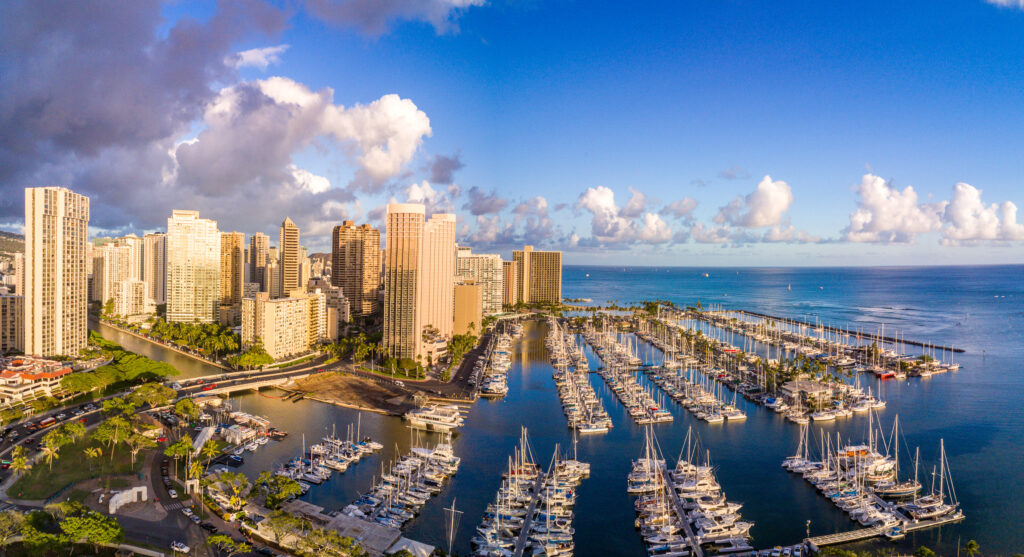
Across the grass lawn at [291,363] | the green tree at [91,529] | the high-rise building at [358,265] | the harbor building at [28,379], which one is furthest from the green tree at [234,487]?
the high-rise building at [358,265]

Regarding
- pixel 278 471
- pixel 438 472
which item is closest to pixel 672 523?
pixel 438 472

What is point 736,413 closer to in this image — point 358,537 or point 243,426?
point 358,537

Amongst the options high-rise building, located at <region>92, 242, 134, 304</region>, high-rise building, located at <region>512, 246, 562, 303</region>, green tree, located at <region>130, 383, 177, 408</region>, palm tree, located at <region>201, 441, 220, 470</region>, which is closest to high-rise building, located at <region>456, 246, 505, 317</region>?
high-rise building, located at <region>512, 246, 562, 303</region>

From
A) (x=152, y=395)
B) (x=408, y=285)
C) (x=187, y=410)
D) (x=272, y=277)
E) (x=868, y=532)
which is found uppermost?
(x=408, y=285)

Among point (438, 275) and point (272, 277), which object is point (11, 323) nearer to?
point (438, 275)

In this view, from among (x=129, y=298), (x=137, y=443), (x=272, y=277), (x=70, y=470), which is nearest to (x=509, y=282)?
(x=272, y=277)

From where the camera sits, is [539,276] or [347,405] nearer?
[347,405]

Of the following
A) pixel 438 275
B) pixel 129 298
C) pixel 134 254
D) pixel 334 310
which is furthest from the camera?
pixel 134 254

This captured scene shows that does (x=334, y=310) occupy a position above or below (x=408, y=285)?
below
